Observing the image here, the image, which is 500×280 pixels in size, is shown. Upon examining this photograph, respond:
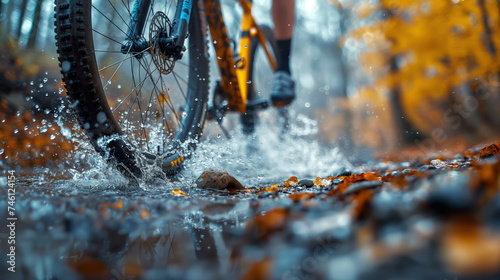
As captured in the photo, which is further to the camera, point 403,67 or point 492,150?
point 403,67

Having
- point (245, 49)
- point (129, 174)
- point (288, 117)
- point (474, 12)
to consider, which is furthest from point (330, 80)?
point (129, 174)

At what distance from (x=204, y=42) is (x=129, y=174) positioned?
119cm

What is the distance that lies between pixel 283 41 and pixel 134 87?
1.94 m

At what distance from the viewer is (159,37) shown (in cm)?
184

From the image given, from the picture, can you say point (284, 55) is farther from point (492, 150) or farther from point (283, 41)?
point (492, 150)

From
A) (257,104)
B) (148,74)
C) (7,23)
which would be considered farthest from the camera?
(7,23)

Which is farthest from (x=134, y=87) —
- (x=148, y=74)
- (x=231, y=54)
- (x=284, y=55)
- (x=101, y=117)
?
(x=284, y=55)

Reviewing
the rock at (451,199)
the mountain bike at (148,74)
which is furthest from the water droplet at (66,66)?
the rock at (451,199)

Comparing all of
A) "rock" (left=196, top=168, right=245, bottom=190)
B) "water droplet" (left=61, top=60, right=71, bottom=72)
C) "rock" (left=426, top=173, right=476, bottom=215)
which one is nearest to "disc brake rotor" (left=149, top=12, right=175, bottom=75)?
"water droplet" (left=61, top=60, right=71, bottom=72)

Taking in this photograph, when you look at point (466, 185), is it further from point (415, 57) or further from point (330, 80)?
point (330, 80)

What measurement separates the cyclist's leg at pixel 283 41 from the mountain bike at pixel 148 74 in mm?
517

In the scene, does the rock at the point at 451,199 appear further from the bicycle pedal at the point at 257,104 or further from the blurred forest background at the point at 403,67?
the blurred forest background at the point at 403,67

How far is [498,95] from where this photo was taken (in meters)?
8.47

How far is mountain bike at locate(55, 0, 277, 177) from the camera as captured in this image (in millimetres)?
1403
